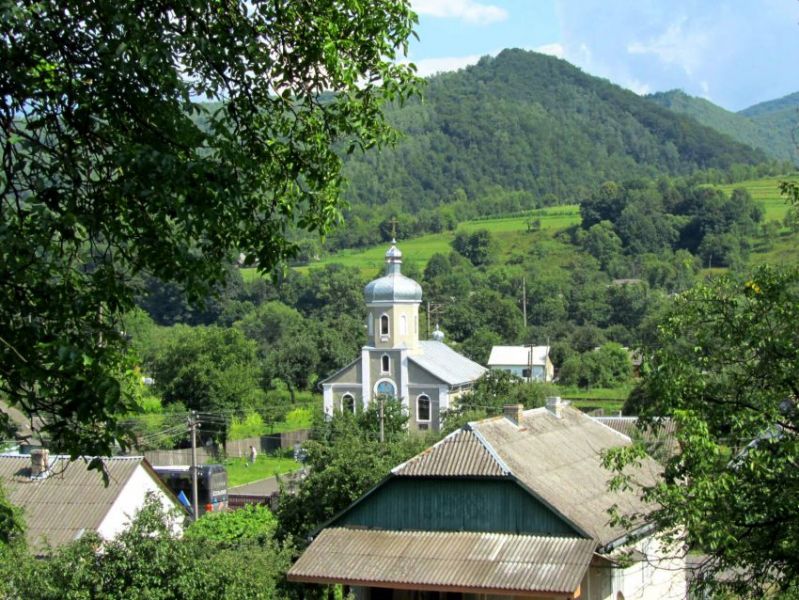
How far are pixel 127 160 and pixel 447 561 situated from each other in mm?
17470

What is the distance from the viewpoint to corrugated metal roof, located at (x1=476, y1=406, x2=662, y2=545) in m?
24.0

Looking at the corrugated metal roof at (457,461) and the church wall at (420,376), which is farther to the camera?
the church wall at (420,376)

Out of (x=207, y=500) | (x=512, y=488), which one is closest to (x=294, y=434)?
(x=207, y=500)

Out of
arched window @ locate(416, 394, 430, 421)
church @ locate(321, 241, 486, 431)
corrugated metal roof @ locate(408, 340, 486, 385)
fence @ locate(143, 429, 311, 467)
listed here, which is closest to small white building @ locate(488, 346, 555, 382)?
corrugated metal roof @ locate(408, 340, 486, 385)

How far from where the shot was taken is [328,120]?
9.23 meters

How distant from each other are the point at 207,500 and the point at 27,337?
37.8 metres

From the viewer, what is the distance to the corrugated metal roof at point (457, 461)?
24625 mm

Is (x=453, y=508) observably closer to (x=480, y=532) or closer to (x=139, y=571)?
(x=480, y=532)

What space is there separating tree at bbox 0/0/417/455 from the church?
60367mm

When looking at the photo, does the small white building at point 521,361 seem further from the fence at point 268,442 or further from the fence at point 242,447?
the fence at point 242,447

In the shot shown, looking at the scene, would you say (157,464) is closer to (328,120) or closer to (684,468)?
(684,468)

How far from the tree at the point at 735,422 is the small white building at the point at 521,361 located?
258 feet

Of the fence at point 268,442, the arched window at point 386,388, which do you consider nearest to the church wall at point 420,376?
the arched window at point 386,388

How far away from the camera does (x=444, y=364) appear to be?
72.8m
